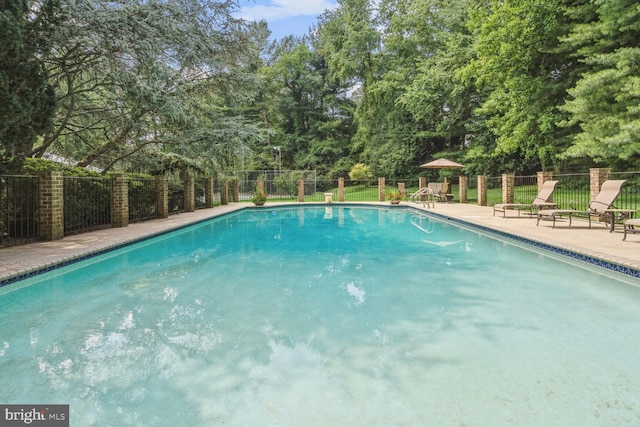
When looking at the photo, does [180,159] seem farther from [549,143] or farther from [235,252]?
[549,143]

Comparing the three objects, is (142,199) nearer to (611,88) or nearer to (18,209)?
(18,209)

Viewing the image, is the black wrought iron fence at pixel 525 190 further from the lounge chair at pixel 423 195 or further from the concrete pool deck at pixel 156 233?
the concrete pool deck at pixel 156 233

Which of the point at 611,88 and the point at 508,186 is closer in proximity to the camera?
the point at 611,88

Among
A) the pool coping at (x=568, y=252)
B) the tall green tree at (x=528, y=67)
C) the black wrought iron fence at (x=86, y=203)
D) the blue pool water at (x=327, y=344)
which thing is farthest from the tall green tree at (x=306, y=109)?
the blue pool water at (x=327, y=344)

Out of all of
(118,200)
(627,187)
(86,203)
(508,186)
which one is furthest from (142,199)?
(627,187)

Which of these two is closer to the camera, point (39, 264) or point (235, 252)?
point (39, 264)

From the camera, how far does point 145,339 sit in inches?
134

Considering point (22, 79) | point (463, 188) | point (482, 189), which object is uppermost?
point (22, 79)

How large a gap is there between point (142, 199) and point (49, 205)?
4.80 m

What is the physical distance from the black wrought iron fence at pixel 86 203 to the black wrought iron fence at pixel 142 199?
125cm

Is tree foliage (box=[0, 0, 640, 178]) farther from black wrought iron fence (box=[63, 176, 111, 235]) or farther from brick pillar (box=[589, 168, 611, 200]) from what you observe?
black wrought iron fence (box=[63, 176, 111, 235])

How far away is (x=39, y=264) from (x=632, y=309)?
25.3ft

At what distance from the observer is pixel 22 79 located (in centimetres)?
653

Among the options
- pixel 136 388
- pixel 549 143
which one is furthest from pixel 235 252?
pixel 549 143
